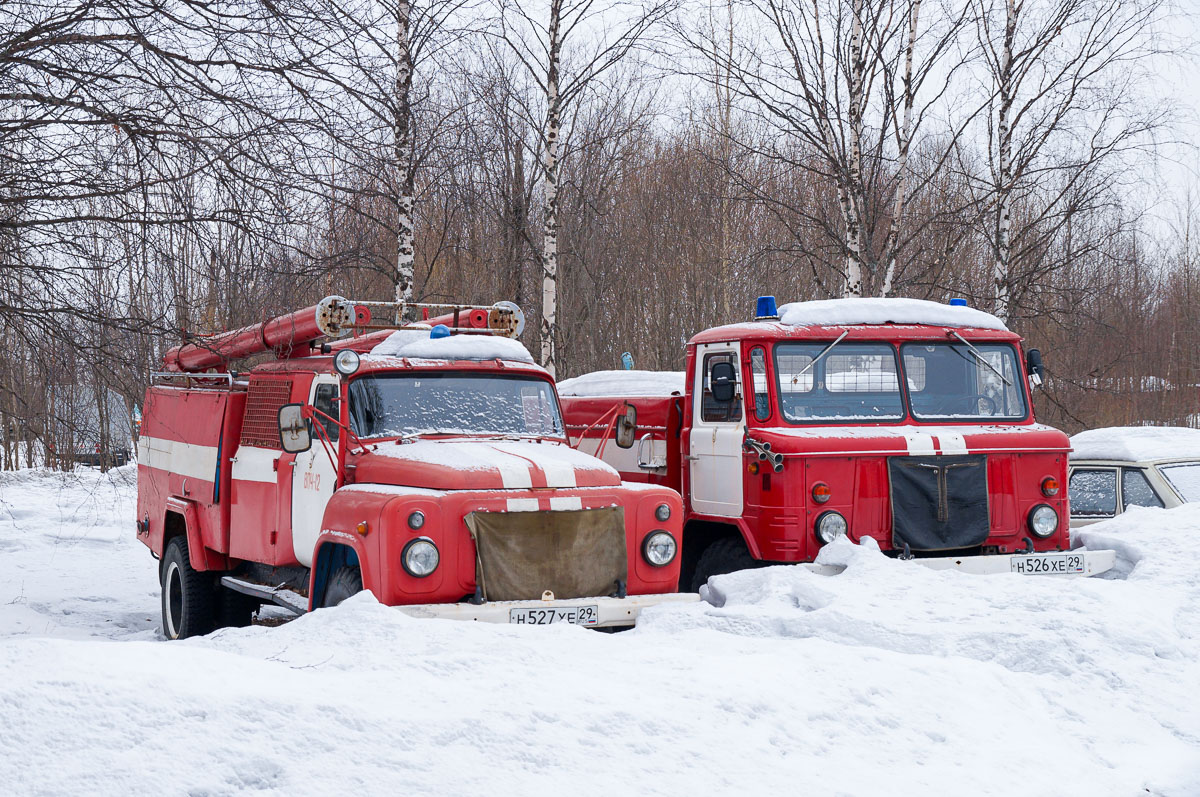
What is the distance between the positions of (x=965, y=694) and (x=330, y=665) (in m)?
3.03

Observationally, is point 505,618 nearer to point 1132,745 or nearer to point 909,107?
point 1132,745

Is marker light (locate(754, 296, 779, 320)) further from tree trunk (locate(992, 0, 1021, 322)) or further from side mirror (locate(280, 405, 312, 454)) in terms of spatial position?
tree trunk (locate(992, 0, 1021, 322))

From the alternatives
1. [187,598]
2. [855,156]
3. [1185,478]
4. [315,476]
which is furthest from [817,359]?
[855,156]

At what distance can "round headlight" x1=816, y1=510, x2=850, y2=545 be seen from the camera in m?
8.63

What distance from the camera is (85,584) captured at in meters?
13.5

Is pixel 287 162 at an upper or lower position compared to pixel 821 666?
upper

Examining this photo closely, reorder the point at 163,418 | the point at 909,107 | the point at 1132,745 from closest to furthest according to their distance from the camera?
the point at 1132,745
the point at 163,418
the point at 909,107

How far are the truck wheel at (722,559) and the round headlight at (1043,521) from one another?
2230mm

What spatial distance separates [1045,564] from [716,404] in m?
2.75

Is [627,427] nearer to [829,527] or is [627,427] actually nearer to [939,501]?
[829,527]

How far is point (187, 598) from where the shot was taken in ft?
33.9

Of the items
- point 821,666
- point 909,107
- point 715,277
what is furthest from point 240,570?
point 715,277

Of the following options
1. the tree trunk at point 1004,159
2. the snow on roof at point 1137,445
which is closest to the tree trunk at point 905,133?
the tree trunk at point 1004,159

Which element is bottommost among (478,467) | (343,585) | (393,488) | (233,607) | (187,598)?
(233,607)
